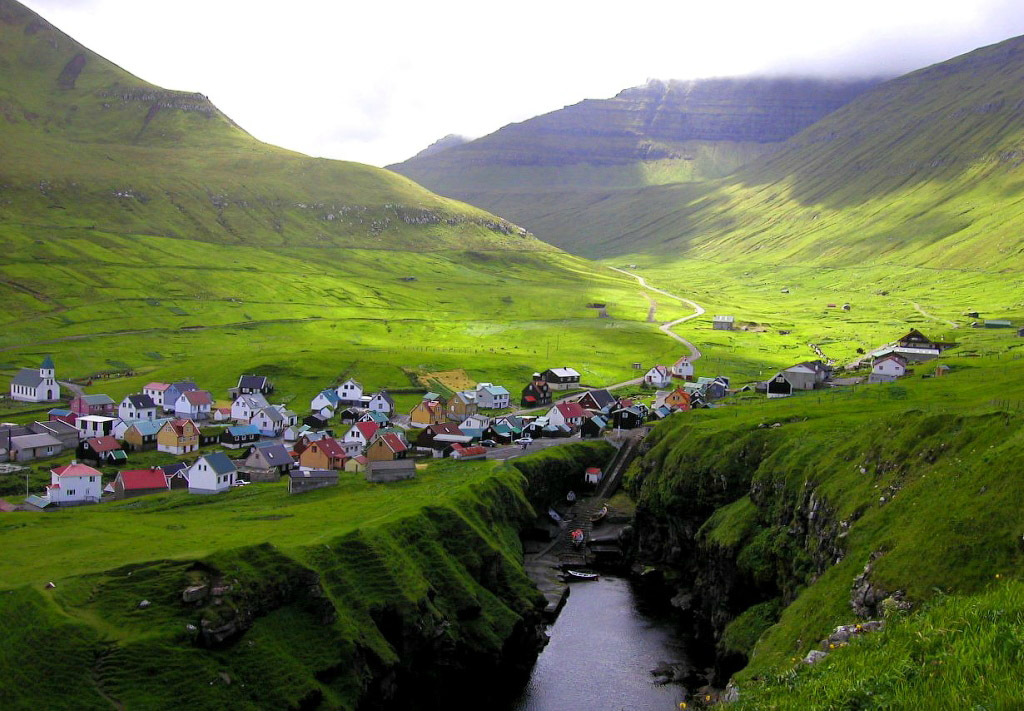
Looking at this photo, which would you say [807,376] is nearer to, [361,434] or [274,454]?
[361,434]

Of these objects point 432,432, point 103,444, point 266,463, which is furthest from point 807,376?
point 103,444

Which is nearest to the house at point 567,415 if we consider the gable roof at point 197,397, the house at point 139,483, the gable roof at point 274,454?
the gable roof at point 274,454

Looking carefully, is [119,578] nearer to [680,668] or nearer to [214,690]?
[214,690]

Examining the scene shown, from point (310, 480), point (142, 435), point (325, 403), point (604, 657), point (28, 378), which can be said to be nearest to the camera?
point (604, 657)

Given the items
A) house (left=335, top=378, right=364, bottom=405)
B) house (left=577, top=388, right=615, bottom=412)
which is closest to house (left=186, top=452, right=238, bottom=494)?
house (left=335, top=378, right=364, bottom=405)

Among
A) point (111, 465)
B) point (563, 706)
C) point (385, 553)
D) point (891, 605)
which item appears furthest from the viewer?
point (111, 465)

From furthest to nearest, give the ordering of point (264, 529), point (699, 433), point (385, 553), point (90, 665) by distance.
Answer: point (699, 433) < point (264, 529) < point (385, 553) < point (90, 665)

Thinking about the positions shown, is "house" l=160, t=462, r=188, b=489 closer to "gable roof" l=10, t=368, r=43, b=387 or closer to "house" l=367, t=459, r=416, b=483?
"house" l=367, t=459, r=416, b=483

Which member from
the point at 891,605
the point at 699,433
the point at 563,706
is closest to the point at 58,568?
the point at 563,706
